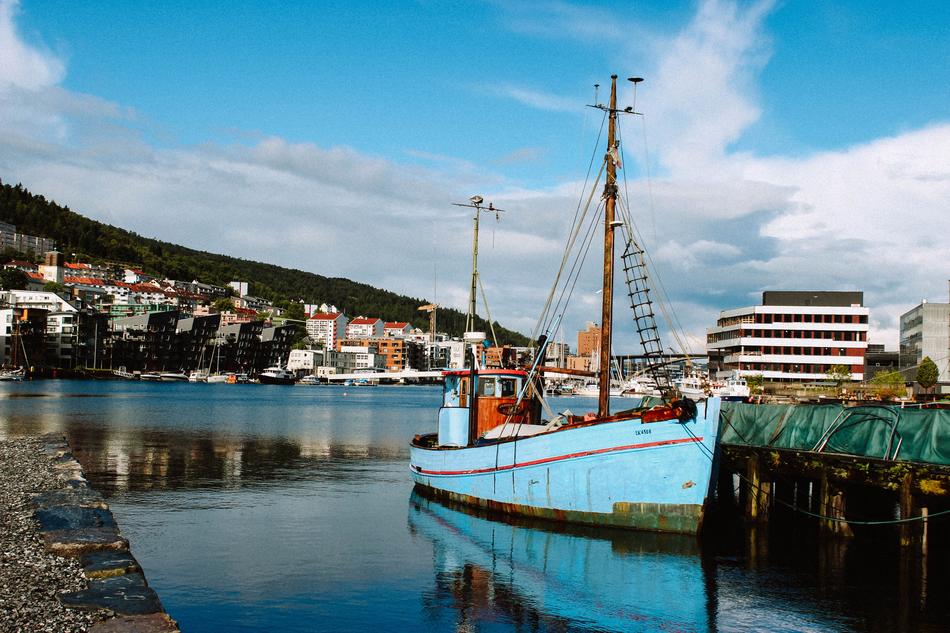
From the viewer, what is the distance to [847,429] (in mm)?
26391

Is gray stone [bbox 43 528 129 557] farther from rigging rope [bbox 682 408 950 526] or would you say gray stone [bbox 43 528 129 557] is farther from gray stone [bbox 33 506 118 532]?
rigging rope [bbox 682 408 950 526]

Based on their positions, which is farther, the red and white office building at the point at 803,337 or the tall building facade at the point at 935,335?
the red and white office building at the point at 803,337

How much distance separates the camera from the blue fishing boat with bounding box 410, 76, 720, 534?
23.8m

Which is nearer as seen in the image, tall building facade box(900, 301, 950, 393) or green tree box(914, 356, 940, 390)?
green tree box(914, 356, 940, 390)

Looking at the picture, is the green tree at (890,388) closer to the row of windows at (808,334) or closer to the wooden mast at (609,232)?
the row of windows at (808,334)

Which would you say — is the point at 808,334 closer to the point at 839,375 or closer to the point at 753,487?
the point at 839,375

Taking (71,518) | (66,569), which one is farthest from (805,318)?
(66,569)

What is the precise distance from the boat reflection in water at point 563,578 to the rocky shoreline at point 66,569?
21.1ft

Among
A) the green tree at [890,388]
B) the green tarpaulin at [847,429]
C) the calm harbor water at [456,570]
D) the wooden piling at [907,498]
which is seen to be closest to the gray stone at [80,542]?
the calm harbor water at [456,570]

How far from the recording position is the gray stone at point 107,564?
1695cm

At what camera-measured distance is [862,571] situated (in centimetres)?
2239

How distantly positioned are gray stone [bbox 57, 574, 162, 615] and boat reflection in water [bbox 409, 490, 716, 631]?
6.00 meters

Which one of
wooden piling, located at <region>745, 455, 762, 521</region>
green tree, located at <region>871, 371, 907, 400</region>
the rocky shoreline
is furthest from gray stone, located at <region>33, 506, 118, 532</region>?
green tree, located at <region>871, 371, 907, 400</region>

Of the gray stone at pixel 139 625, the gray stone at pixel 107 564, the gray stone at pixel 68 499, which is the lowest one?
the gray stone at pixel 68 499
